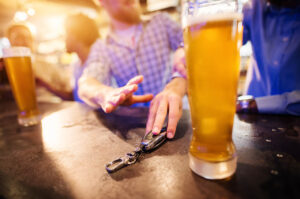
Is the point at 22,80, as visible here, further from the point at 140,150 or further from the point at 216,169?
the point at 216,169

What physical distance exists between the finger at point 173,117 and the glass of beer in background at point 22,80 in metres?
0.87

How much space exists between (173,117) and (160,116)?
0.17 ft

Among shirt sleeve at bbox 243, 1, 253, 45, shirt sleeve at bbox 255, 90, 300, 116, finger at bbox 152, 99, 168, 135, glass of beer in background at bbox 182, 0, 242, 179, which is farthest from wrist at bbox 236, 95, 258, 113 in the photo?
shirt sleeve at bbox 243, 1, 253, 45

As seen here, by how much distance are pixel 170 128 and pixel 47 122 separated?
0.81m

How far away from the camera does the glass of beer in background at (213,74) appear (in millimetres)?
403

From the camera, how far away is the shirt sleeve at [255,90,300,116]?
87 cm

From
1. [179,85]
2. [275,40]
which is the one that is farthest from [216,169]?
[275,40]

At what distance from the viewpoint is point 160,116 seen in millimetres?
709

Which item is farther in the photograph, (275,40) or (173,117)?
(275,40)

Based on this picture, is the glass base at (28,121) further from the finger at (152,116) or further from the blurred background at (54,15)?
the blurred background at (54,15)

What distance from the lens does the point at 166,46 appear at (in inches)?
87.7

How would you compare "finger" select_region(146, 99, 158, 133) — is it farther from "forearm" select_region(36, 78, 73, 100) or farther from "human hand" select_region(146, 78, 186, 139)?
"forearm" select_region(36, 78, 73, 100)

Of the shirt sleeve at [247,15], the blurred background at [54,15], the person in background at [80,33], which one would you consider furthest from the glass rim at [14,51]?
the person in background at [80,33]

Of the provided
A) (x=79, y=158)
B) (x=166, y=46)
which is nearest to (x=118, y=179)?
(x=79, y=158)
